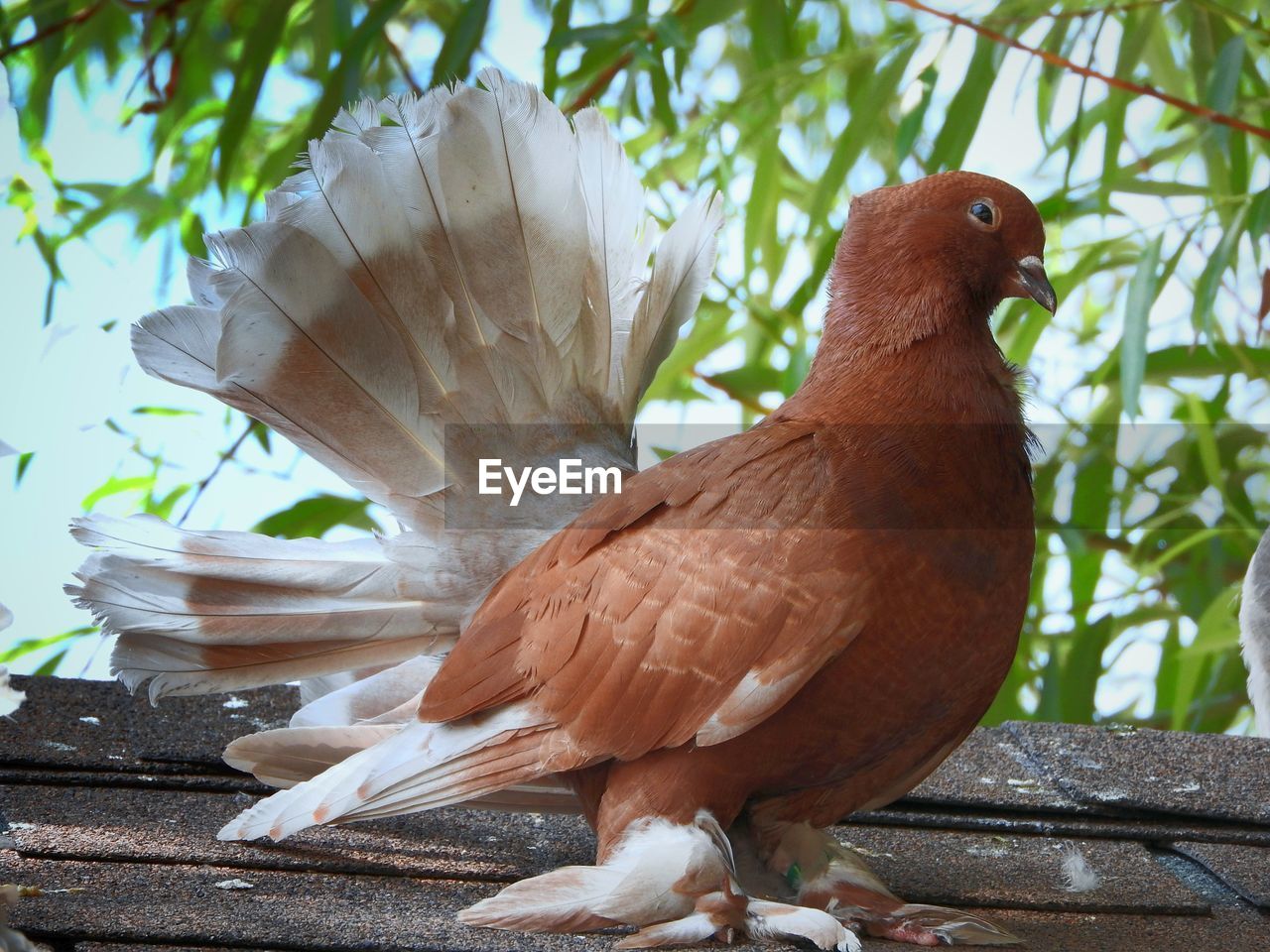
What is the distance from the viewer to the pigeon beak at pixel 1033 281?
1.15 meters

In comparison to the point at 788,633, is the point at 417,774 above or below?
below

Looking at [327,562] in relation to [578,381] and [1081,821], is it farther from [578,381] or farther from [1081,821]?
[1081,821]

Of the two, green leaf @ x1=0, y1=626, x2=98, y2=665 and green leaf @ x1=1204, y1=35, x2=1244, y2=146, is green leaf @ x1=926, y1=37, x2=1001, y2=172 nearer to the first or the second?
green leaf @ x1=1204, y1=35, x2=1244, y2=146

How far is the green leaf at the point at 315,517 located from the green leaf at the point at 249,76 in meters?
0.63

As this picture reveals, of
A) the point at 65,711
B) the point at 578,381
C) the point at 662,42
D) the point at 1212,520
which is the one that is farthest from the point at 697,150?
the point at 65,711

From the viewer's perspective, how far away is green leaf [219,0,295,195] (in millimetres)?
2285

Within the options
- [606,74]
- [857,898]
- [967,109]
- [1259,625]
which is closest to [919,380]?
[857,898]

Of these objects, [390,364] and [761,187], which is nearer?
[390,364]

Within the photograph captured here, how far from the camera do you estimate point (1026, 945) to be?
105 centimetres

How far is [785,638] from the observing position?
3.32 ft

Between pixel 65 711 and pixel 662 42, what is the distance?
4.58 feet

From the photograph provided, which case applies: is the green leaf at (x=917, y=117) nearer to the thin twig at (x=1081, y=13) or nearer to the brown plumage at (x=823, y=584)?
the thin twig at (x=1081, y=13)

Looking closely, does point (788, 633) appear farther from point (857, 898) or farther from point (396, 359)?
point (396, 359)

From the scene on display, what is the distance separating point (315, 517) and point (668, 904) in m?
1.79
